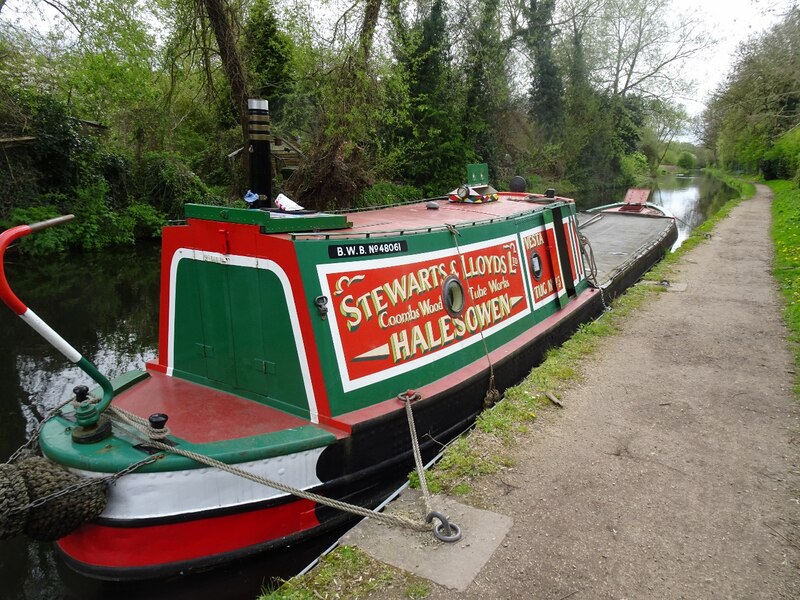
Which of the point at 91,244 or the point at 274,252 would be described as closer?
the point at 274,252

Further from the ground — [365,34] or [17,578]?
[365,34]

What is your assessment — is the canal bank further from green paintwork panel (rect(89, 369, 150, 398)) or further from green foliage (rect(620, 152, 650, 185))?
green foliage (rect(620, 152, 650, 185))

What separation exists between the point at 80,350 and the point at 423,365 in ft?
18.6

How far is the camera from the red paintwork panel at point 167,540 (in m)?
3.44

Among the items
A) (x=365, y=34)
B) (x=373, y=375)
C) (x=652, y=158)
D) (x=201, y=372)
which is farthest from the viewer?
(x=652, y=158)

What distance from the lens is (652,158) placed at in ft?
161

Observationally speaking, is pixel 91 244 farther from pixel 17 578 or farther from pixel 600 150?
pixel 600 150

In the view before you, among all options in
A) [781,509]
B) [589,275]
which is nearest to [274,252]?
[781,509]

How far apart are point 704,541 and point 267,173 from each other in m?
4.21

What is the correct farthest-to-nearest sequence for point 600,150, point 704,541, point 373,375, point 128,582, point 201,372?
point 600,150, point 201,372, point 373,375, point 128,582, point 704,541

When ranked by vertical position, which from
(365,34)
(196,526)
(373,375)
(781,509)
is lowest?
(781,509)

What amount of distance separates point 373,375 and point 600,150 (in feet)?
106

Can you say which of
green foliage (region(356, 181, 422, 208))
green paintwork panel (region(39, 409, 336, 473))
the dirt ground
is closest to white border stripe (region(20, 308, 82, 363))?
green paintwork panel (region(39, 409, 336, 473))

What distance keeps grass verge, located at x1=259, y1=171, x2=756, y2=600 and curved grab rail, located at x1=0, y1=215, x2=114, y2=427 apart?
1.66m
